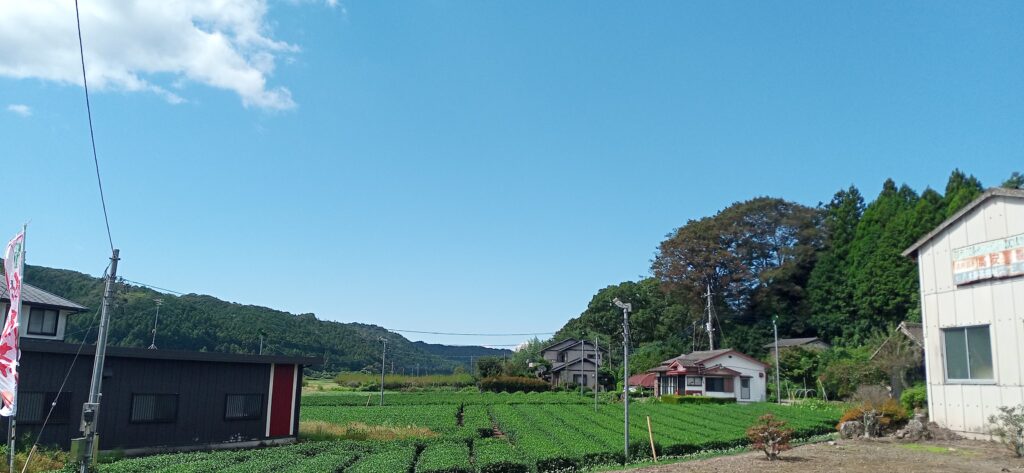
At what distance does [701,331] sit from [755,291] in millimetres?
6609

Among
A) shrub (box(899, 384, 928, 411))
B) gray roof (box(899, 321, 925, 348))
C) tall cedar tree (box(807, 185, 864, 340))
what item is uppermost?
tall cedar tree (box(807, 185, 864, 340))

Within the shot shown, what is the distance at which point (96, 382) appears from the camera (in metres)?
13.9

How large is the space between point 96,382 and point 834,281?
58933 mm

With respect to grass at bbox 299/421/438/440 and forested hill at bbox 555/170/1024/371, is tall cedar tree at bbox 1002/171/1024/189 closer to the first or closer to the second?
forested hill at bbox 555/170/1024/371

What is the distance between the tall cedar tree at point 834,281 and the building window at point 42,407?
182 ft

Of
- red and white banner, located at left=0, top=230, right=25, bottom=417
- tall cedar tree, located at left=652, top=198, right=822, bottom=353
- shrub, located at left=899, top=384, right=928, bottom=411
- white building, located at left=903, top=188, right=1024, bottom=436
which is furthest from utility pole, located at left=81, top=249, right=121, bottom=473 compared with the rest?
tall cedar tree, located at left=652, top=198, right=822, bottom=353

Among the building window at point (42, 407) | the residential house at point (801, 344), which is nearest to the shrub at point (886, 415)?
the building window at point (42, 407)

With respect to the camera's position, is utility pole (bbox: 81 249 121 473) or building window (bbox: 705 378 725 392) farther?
building window (bbox: 705 378 725 392)

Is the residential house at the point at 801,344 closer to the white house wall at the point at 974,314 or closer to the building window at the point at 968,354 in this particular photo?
the white house wall at the point at 974,314

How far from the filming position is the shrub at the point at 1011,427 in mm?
14352

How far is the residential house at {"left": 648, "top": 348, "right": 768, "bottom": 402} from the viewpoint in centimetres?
4806

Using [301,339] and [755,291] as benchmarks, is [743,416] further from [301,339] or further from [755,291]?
[301,339]

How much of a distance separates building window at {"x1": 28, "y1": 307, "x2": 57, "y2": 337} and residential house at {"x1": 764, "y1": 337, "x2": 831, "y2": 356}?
1775 inches

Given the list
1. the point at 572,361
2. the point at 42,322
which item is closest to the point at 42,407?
the point at 42,322
